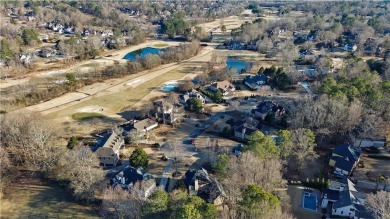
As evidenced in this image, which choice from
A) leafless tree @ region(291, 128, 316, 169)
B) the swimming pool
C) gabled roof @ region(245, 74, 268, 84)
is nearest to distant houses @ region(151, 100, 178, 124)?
leafless tree @ region(291, 128, 316, 169)

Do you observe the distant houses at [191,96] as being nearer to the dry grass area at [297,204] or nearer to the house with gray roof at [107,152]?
the house with gray roof at [107,152]

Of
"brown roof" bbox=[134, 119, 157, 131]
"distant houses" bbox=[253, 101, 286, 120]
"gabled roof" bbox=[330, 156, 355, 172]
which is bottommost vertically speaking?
"gabled roof" bbox=[330, 156, 355, 172]

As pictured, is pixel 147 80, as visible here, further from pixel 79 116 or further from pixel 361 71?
pixel 361 71

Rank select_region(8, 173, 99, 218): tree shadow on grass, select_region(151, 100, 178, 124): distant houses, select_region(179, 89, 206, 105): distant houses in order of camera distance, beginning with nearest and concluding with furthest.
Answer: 1. select_region(8, 173, 99, 218): tree shadow on grass
2. select_region(151, 100, 178, 124): distant houses
3. select_region(179, 89, 206, 105): distant houses

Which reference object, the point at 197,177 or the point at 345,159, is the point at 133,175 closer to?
the point at 197,177

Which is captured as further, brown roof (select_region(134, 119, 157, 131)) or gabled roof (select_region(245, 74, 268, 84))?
gabled roof (select_region(245, 74, 268, 84))

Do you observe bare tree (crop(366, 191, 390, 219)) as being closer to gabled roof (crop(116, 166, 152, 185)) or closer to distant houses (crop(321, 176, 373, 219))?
distant houses (crop(321, 176, 373, 219))

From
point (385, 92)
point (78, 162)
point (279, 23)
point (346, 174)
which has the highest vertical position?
point (279, 23)

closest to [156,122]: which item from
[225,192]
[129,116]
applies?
[129,116]
